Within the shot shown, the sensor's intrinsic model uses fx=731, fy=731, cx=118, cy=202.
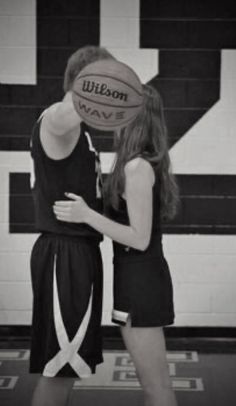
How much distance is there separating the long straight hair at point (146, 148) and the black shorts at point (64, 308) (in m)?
0.23

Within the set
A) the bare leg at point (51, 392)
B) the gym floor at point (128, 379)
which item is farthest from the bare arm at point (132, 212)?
the gym floor at point (128, 379)

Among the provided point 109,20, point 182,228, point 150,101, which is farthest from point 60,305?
point 109,20

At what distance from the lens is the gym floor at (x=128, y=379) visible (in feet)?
11.6

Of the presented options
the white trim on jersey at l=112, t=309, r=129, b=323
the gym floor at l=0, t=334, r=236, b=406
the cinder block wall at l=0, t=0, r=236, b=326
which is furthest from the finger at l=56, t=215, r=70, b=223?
the cinder block wall at l=0, t=0, r=236, b=326

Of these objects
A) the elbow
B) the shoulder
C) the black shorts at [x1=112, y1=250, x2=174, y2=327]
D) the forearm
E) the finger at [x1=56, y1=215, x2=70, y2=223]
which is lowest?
the black shorts at [x1=112, y1=250, x2=174, y2=327]

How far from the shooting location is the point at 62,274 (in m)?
2.50

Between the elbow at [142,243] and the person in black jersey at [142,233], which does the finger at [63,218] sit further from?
the elbow at [142,243]

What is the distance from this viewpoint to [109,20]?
4.44 m

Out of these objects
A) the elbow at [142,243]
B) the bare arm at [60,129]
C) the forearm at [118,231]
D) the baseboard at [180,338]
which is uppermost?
the bare arm at [60,129]

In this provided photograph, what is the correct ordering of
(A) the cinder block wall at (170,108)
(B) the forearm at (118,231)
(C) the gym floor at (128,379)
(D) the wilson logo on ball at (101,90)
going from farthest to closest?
(A) the cinder block wall at (170,108) → (C) the gym floor at (128,379) → (B) the forearm at (118,231) → (D) the wilson logo on ball at (101,90)

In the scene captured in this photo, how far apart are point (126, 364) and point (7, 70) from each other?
190 cm

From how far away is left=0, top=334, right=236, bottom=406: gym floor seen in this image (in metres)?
3.53

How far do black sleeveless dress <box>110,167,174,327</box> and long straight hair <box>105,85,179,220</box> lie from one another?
35 mm

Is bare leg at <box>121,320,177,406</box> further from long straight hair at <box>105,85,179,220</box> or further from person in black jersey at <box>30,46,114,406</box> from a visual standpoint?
long straight hair at <box>105,85,179,220</box>
